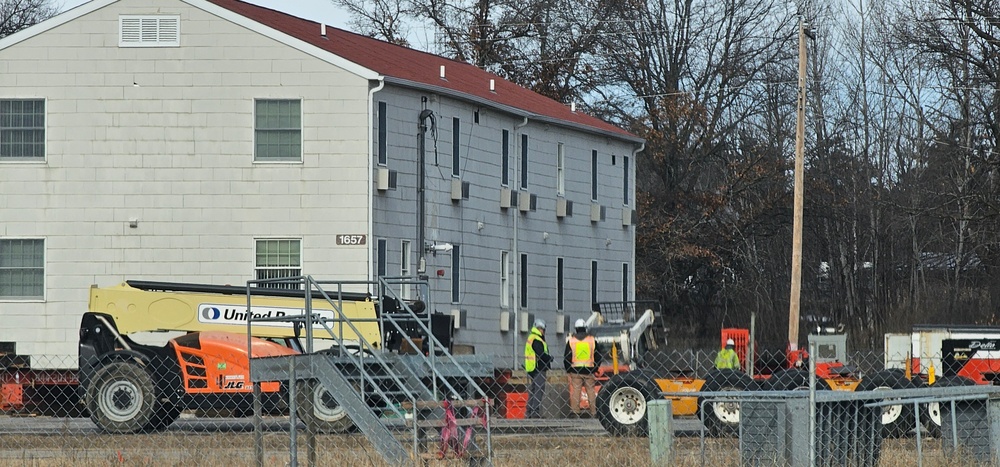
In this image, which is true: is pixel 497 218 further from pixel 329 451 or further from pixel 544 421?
pixel 329 451

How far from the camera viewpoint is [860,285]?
172ft

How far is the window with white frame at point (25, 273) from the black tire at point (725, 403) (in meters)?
16.8

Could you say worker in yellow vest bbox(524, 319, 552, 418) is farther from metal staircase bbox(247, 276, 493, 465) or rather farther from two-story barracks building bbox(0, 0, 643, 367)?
metal staircase bbox(247, 276, 493, 465)

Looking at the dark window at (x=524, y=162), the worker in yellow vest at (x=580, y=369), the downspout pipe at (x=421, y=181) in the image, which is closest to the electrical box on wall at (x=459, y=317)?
the downspout pipe at (x=421, y=181)

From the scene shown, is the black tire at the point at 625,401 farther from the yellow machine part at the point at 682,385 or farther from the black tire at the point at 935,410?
the black tire at the point at 935,410

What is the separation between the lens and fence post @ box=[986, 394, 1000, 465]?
15.0 metres

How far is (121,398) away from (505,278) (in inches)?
Result: 698

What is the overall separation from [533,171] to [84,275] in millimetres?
12381

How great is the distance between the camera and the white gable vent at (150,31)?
107 ft

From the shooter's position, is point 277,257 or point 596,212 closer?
point 277,257

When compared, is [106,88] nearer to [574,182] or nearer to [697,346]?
[574,182]

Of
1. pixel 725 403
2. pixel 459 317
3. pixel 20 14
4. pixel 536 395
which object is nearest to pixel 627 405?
pixel 725 403

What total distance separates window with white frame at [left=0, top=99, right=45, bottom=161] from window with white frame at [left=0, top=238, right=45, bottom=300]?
179 centimetres

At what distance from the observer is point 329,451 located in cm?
1736
